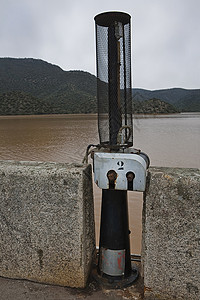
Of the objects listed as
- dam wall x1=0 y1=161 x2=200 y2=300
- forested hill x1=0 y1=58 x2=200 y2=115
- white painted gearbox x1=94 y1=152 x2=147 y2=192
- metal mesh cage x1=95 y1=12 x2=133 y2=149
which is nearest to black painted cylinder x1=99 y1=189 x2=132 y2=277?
dam wall x1=0 y1=161 x2=200 y2=300

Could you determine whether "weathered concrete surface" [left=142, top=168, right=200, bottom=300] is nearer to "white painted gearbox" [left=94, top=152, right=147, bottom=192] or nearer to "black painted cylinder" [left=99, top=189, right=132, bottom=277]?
"white painted gearbox" [left=94, top=152, right=147, bottom=192]

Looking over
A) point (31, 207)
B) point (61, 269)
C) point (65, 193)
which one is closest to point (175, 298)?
point (61, 269)

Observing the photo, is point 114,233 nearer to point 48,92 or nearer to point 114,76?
point 114,76

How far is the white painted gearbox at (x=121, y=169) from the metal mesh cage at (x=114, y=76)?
196 mm

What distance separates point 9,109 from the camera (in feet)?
161

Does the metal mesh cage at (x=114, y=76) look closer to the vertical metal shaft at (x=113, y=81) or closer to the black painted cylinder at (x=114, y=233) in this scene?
the vertical metal shaft at (x=113, y=81)

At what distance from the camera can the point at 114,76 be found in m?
2.11

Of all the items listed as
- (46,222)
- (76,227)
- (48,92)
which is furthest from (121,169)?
(48,92)

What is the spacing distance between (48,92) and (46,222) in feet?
236

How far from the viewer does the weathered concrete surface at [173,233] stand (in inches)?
69.8

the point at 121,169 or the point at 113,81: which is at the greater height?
the point at 113,81

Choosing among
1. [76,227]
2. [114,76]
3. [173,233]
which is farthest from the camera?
[114,76]

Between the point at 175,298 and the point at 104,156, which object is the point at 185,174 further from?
the point at 175,298

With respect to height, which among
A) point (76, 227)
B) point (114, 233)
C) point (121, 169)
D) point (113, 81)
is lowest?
point (114, 233)
